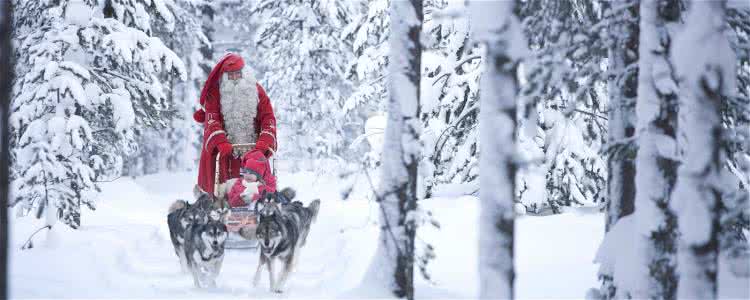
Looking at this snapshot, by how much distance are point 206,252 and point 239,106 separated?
3.09m

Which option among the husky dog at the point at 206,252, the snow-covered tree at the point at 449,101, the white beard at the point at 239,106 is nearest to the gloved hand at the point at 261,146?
the white beard at the point at 239,106

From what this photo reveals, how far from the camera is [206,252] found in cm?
777

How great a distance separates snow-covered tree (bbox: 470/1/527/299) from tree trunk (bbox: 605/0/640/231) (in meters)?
1.44

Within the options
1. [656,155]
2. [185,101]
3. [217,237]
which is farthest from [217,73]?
[185,101]

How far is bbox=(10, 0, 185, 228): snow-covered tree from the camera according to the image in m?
9.44

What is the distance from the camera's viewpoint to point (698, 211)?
14.9 ft

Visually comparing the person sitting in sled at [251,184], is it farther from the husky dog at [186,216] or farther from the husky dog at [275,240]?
the husky dog at [275,240]

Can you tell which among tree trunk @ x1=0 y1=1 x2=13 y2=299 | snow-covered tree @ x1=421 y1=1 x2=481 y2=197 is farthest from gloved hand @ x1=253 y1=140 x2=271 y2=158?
tree trunk @ x1=0 y1=1 x2=13 y2=299

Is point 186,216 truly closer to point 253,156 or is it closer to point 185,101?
point 253,156

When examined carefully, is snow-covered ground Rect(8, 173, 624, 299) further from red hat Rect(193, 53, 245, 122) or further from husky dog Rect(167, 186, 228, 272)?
red hat Rect(193, 53, 245, 122)

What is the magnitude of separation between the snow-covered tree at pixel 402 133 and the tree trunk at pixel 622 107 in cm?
164

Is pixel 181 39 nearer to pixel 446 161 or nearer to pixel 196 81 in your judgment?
pixel 196 81

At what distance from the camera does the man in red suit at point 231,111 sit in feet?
33.7

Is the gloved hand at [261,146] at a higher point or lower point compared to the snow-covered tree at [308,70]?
lower
